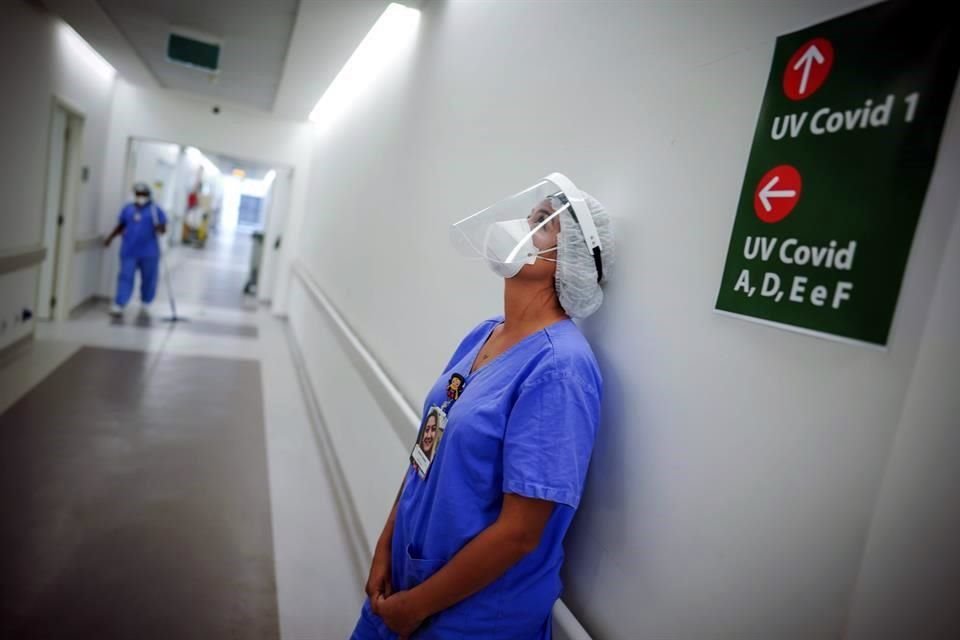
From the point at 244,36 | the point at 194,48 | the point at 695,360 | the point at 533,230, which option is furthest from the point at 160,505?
the point at 194,48

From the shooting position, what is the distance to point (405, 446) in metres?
2.13

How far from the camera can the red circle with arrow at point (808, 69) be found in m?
0.78

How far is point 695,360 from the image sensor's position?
0.98 m

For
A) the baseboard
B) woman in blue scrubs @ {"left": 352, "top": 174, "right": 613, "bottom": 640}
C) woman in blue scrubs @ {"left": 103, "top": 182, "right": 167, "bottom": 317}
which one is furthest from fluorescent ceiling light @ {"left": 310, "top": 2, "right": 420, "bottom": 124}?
the baseboard

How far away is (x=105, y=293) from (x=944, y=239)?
8.69 m

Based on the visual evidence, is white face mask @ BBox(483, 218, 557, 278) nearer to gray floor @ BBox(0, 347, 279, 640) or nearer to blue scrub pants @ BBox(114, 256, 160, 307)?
gray floor @ BBox(0, 347, 279, 640)

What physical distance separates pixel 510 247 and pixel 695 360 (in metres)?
0.45

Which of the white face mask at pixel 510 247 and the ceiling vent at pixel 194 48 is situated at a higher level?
the ceiling vent at pixel 194 48

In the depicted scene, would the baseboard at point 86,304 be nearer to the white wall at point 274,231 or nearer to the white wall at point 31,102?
the white wall at point 31,102

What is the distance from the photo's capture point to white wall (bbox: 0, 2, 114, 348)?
4.05m

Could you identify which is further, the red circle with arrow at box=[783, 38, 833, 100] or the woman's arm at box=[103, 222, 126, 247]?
the woman's arm at box=[103, 222, 126, 247]

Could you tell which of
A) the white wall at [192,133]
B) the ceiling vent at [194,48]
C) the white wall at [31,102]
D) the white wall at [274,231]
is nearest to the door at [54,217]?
the white wall at [31,102]

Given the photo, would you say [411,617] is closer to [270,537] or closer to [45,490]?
[270,537]

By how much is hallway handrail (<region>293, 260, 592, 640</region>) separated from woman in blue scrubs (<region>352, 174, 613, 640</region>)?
4cm
